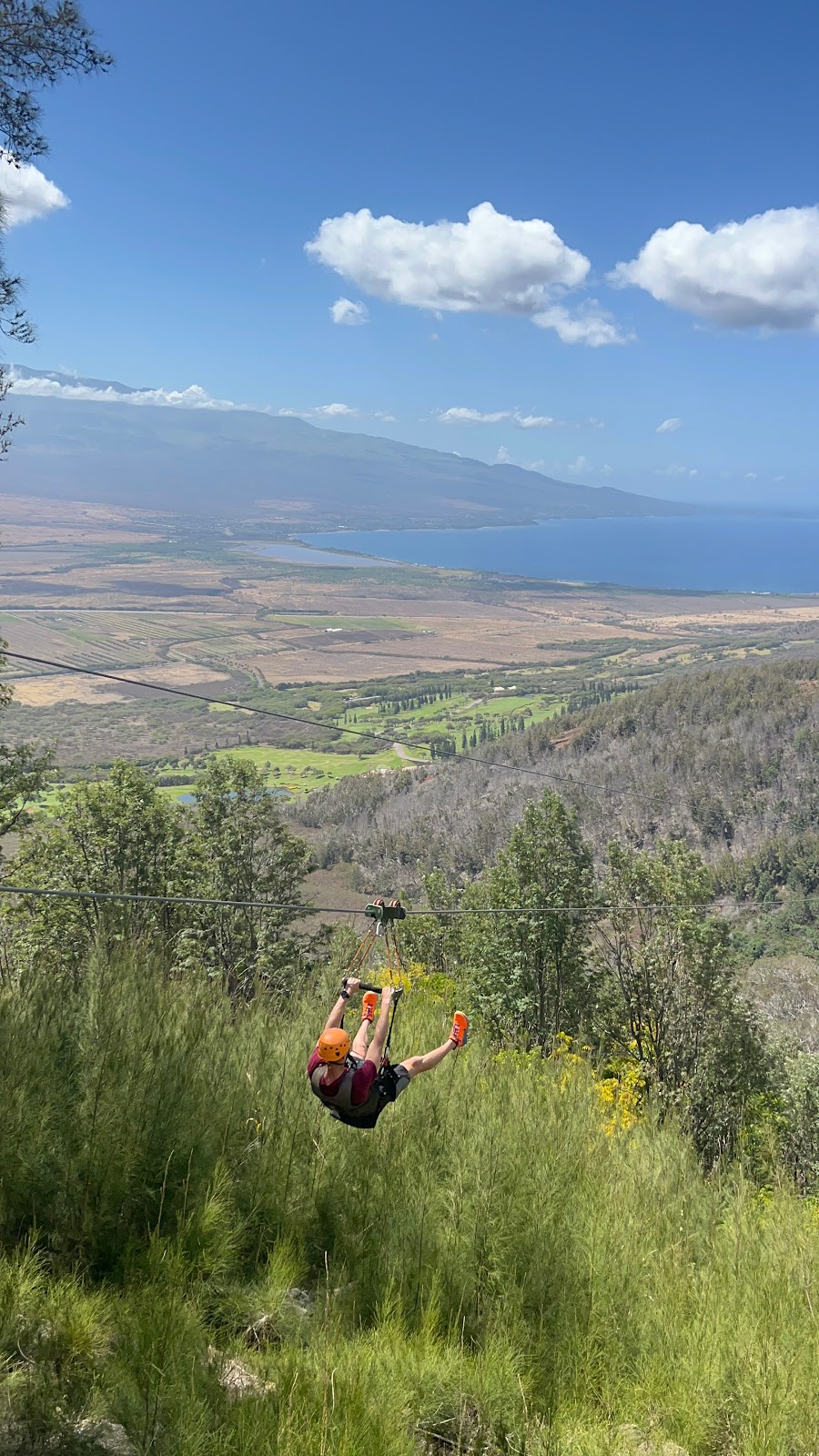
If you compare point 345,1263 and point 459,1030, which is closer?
A: point 345,1263

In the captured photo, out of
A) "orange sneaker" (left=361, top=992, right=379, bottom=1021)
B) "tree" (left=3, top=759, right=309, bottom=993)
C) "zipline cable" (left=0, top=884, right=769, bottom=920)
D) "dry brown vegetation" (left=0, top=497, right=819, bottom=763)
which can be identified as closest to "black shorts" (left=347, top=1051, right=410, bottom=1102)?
"orange sneaker" (left=361, top=992, right=379, bottom=1021)

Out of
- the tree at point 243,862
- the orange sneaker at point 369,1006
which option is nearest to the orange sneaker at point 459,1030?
the orange sneaker at point 369,1006

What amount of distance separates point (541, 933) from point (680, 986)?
3.66m

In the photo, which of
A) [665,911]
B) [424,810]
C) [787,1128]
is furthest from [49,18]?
[424,810]

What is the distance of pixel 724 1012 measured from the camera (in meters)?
20.0

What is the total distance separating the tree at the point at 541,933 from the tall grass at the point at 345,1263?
14674 mm

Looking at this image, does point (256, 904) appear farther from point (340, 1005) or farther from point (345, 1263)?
point (345, 1263)

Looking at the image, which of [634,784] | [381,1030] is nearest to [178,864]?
[381,1030]

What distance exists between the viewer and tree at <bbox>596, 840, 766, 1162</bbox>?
19.6 metres

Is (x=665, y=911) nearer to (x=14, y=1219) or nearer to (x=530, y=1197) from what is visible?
(x=530, y=1197)

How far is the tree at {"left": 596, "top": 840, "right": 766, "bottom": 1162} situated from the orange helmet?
1643 cm

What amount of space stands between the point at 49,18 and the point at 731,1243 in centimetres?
893

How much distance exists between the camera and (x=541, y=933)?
20328 mm

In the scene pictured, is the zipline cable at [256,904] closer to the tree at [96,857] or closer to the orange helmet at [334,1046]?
the tree at [96,857]
